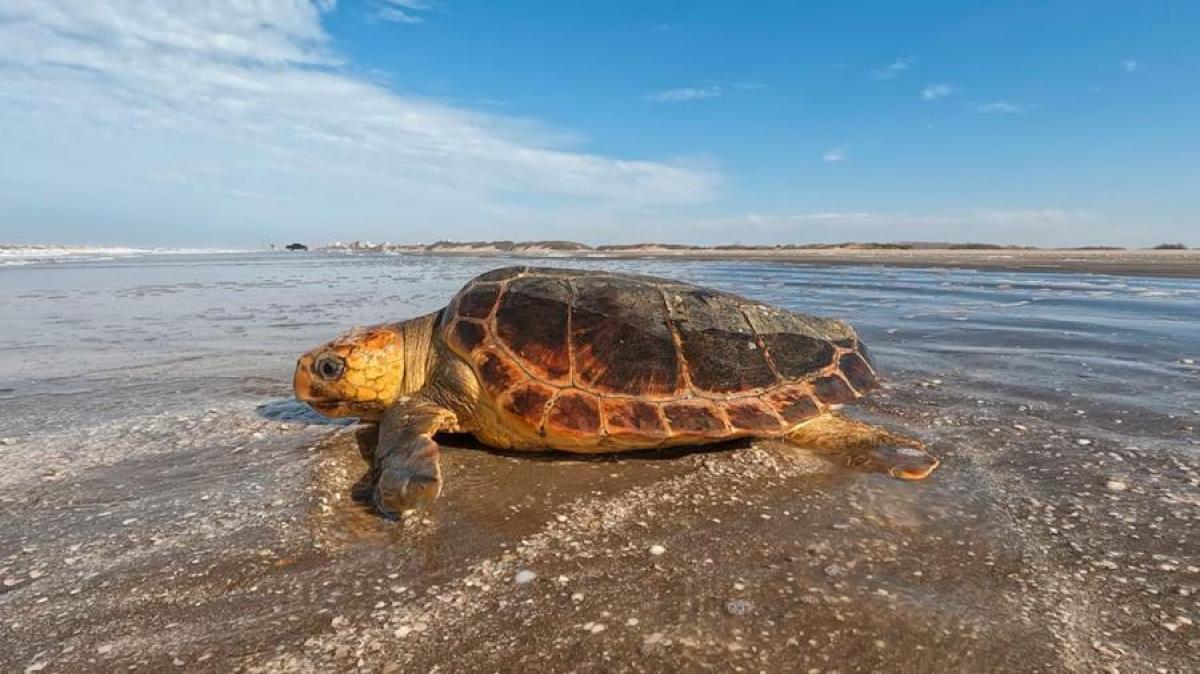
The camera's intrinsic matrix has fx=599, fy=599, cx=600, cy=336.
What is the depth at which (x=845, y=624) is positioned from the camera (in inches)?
82.4

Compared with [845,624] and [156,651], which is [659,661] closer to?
[845,624]

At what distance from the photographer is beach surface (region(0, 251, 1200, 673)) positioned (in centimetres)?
199

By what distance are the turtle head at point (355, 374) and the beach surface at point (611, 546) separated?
0.96 feet

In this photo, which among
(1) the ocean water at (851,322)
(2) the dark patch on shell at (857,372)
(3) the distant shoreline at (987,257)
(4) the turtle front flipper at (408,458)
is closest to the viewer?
(4) the turtle front flipper at (408,458)

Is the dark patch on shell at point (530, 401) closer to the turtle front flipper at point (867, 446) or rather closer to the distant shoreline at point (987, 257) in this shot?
the turtle front flipper at point (867, 446)

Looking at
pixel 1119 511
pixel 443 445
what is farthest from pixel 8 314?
pixel 1119 511

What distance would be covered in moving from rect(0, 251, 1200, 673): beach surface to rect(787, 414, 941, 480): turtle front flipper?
123mm

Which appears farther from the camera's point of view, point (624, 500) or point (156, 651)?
point (624, 500)

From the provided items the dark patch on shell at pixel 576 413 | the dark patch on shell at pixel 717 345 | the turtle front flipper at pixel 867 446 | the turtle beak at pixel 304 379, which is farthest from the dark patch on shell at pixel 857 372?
the turtle beak at pixel 304 379

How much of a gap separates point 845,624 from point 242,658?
6.65ft

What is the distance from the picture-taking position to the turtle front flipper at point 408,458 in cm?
293

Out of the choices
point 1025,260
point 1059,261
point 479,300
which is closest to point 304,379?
point 479,300

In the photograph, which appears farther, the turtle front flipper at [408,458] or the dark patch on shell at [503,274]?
the dark patch on shell at [503,274]

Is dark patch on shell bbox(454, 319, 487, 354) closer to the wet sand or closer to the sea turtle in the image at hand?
the sea turtle
